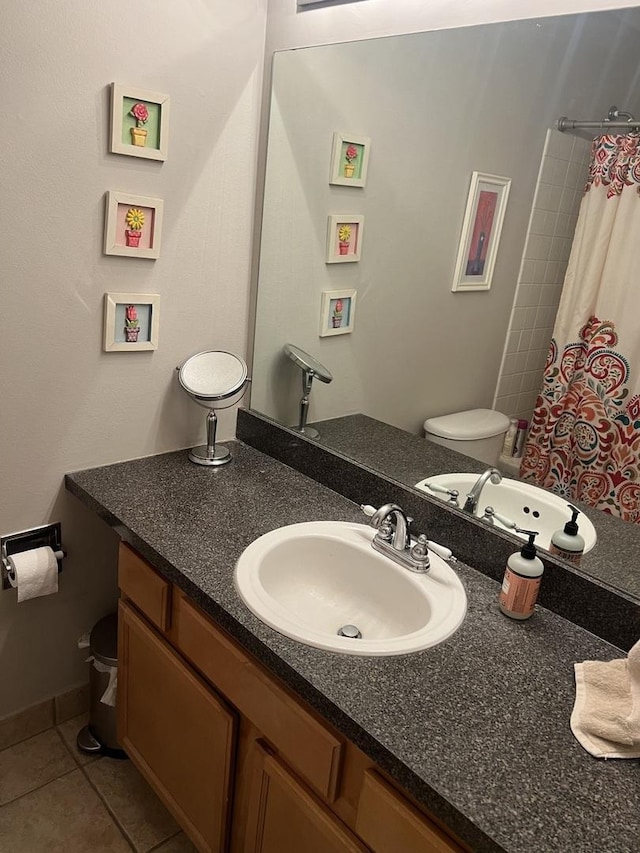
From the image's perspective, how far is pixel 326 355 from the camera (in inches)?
72.6

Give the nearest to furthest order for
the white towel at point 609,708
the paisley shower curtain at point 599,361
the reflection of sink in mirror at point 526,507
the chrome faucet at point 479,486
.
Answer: the white towel at point 609,708, the paisley shower curtain at point 599,361, the reflection of sink in mirror at point 526,507, the chrome faucet at point 479,486

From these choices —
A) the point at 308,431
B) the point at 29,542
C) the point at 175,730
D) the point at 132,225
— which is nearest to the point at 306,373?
the point at 308,431

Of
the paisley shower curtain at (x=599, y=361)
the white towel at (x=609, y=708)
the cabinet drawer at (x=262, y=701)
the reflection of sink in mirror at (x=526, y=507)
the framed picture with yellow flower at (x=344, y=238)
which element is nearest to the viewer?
the white towel at (x=609, y=708)

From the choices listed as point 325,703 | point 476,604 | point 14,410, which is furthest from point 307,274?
point 325,703

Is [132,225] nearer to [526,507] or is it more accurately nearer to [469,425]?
[469,425]

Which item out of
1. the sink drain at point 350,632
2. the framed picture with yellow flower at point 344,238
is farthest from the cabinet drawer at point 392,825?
the framed picture with yellow flower at point 344,238

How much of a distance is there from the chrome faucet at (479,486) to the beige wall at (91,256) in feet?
2.78

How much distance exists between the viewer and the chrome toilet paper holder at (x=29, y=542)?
167cm

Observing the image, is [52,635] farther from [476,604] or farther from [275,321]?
[476,604]

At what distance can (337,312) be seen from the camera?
1798mm

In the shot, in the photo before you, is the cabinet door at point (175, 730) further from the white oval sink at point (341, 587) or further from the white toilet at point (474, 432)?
the white toilet at point (474, 432)

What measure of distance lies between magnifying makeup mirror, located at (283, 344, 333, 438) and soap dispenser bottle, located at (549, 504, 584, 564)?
2.45 feet

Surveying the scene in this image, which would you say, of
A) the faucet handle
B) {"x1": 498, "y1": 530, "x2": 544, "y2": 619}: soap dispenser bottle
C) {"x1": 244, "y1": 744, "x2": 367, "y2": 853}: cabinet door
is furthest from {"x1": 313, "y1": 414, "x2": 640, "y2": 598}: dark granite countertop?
{"x1": 244, "y1": 744, "x2": 367, "y2": 853}: cabinet door

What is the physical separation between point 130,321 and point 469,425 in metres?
0.90
